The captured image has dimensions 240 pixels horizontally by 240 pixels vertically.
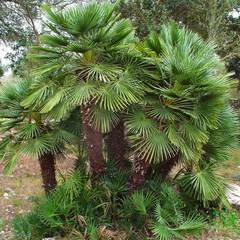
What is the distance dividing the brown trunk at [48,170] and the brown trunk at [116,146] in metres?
0.87

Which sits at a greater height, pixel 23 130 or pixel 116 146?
pixel 23 130

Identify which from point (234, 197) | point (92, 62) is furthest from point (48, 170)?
point (234, 197)

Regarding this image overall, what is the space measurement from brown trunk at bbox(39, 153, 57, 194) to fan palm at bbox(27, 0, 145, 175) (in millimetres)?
999

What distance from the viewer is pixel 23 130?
551cm

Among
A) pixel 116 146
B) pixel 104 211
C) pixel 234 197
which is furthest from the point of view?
pixel 234 197

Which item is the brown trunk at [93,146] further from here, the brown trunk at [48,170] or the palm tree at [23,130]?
the brown trunk at [48,170]

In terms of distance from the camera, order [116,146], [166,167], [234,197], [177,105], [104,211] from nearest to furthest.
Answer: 1. [177,105]
2. [104,211]
3. [166,167]
4. [116,146]
5. [234,197]

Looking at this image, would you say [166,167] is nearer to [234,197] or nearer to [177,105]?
[177,105]

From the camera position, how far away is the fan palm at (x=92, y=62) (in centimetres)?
489

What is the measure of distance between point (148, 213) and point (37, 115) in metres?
1.99

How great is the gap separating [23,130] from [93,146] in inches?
38.0

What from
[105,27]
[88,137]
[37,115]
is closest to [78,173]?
[88,137]

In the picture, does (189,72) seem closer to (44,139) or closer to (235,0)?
(44,139)

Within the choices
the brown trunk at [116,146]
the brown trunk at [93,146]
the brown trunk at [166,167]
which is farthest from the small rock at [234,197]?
the brown trunk at [93,146]
